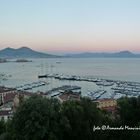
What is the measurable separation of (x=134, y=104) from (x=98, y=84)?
34934mm

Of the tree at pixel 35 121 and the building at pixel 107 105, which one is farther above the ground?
the tree at pixel 35 121

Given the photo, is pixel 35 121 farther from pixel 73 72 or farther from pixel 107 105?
Answer: pixel 73 72

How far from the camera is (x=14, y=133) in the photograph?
8.99 m

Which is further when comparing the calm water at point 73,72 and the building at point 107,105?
the calm water at point 73,72

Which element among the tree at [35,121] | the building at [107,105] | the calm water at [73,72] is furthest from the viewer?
the calm water at [73,72]

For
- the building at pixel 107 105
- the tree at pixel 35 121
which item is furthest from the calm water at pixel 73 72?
the tree at pixel 35 121

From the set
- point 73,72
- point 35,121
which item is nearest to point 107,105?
point 35,121

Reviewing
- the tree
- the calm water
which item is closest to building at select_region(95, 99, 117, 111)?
the tree

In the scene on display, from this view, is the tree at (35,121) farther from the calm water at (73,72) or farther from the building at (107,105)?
the calm water at (73,72)

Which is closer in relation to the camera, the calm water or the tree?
the tree

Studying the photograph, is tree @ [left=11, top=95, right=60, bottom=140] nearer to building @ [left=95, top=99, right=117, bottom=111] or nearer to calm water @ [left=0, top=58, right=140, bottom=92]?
building @ [left=95, top=99, right=117, bottom=111]

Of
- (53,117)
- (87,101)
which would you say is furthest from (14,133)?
(87,101)

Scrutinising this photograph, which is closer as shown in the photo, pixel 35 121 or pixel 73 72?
pixel 35 121

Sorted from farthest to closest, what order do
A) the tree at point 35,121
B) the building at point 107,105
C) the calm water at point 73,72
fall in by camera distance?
1. the calm water at point 73,72
2. the building at point 107,105
3. the tree at point 35,121
